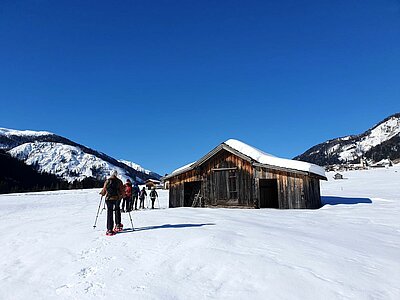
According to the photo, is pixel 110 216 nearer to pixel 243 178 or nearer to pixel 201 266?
pixel 201 266

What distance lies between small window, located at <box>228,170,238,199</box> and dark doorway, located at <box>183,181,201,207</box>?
4393 mm

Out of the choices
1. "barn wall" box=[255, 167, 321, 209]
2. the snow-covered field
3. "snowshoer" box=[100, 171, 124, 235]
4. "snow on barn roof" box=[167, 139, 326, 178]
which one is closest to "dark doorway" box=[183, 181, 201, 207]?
"snow on barn roof" box=[167, 139, 326, 178]

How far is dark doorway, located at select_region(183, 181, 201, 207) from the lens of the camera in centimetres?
2461

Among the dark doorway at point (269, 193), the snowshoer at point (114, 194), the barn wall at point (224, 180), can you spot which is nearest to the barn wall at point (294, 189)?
the barn wall at point (224, 180)

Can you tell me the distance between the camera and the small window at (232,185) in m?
20.9

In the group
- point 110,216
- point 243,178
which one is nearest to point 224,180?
point 243,178

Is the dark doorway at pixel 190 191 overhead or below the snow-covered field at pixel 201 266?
overhead

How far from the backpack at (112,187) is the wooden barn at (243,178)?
1211cm

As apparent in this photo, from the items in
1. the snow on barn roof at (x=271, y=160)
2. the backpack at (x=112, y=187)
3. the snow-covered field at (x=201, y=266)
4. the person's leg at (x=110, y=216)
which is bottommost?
the snow-covered field at (x=201, y=266)

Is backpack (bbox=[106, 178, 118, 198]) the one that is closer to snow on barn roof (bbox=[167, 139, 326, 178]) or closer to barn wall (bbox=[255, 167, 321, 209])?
snow on barn roof (bbox=[167, 139, 326, 178])

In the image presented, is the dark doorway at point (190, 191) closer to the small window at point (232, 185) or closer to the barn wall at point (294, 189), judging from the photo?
the small window at point (232, 185)

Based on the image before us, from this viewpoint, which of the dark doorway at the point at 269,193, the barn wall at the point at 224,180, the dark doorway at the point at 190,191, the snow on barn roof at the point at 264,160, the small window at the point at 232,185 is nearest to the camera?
the snow on barn roof at the point at 264,160

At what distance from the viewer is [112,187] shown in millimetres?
9539

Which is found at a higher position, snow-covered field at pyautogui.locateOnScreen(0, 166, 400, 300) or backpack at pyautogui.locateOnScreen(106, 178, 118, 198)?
backpack at pyautogui.locateOnScreen(106, 178, 118, 198)
